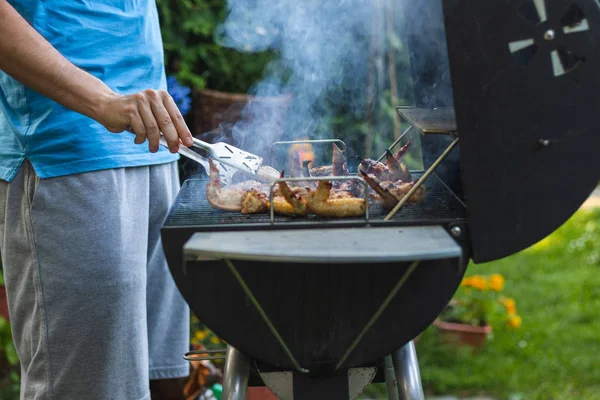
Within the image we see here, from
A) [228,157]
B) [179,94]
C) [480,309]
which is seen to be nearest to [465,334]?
[480,309]

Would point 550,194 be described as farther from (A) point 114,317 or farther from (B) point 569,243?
(B) point 569,243

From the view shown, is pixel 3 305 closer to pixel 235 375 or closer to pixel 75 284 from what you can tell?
pixel 75 284

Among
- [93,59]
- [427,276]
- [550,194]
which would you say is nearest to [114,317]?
[93,59]

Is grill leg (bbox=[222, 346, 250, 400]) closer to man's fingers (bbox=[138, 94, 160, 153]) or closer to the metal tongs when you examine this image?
the metal tongs

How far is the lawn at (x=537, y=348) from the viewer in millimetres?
3934

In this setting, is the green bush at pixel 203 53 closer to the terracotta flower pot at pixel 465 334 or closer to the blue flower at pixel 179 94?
the blue flower at pixel 179 94

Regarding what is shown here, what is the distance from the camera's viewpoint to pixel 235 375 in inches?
77.6

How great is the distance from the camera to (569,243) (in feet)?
21.1

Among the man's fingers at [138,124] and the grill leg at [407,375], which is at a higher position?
the man's fingers at [138,124]

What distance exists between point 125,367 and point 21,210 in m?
0.62

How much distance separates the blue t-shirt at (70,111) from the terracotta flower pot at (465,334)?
279 centimetres

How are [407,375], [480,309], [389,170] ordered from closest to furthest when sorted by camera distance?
[407,375] → [389,170] → [480,309]

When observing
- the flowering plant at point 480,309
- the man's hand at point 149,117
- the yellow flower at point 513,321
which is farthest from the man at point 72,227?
the yellow flower at point 513,321

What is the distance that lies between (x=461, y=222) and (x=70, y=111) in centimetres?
129
